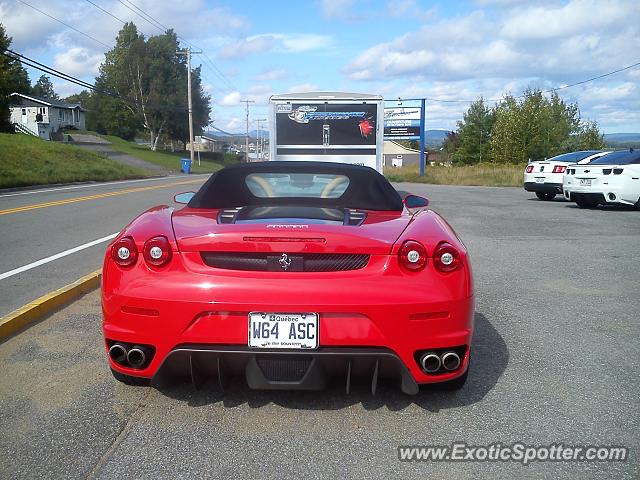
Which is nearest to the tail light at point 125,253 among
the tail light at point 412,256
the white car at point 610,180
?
the tail light at point 412,256

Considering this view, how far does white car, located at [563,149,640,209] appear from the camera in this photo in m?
13.2

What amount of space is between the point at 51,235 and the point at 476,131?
6839cm

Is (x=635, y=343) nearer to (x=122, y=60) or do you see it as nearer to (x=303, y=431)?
(x=303, y=431)

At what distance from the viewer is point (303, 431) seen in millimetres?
3021

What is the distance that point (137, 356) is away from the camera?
3.12 metres

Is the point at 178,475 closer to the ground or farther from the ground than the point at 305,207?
closer to the ground

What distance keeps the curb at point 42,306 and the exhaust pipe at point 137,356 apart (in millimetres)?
1808

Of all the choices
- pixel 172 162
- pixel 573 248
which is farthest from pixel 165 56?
pixel 573 248

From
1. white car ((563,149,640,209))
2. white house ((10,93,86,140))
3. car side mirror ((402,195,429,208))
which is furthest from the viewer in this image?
white house ((10,93,86,140))

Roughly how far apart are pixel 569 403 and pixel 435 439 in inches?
36.2

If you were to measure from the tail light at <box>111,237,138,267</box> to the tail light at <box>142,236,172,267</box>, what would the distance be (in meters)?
0.06

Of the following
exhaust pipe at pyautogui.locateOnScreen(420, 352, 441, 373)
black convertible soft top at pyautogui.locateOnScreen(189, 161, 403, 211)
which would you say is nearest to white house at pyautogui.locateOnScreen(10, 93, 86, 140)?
black convertible soft top at pyautogui.locateOnScreen(189, 161, 403, 211)

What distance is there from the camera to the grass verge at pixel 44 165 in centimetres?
2558

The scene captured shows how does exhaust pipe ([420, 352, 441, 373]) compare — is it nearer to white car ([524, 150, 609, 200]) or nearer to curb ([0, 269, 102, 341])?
curb ([0, 269, 102, 341])
